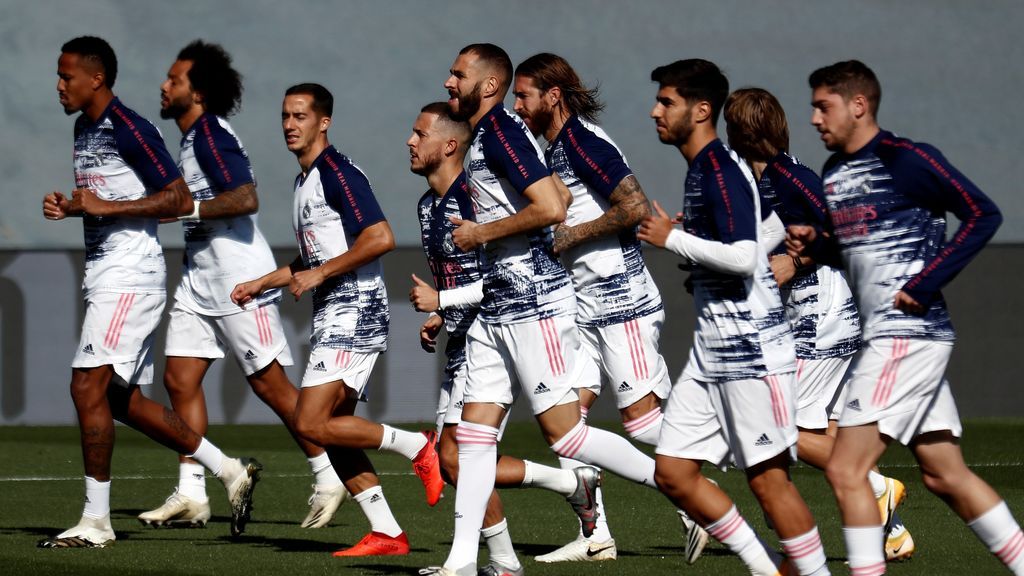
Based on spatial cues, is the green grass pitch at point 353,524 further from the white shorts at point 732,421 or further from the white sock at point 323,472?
the white shorts at point 732,421

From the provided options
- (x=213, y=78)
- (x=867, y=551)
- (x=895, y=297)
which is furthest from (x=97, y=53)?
(x=867, y=551)

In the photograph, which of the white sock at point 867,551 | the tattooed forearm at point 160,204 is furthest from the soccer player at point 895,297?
the tattooed forearm at point 160,204

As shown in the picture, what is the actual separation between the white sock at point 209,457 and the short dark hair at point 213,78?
1.93 meters

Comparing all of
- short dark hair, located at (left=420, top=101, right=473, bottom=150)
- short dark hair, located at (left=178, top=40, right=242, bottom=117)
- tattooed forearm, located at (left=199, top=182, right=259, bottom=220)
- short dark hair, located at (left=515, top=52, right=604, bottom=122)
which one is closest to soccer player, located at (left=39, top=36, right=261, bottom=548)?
tattooed forearm, located at (left=199, top=182, right=259, bottom=220)

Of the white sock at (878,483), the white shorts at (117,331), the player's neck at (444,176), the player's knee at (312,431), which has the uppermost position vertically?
the player's neck at (444,176)

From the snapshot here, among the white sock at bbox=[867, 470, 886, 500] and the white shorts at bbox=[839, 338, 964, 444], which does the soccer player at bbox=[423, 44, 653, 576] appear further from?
the white sock at bbox=[867, 470, 886, 500]

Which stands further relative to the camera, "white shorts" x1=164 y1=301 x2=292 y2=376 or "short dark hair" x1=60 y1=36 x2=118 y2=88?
"white shorts" x1=164 y1=301 x2=292 y2=376

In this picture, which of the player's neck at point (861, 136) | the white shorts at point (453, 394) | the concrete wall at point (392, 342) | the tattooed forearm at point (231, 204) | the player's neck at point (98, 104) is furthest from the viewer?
the concrete wall at point (392, 342)

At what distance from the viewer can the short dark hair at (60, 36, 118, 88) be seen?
8.26 m

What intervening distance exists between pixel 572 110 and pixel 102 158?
2.45 meters

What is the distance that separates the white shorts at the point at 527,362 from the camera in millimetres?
6227

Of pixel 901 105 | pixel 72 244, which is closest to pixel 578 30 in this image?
pixel 901 105

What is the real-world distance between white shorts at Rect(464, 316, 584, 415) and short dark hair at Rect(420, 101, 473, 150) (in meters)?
1.33

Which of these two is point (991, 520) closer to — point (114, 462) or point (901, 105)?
point (114, 462)
